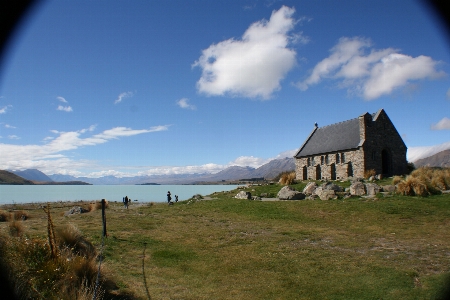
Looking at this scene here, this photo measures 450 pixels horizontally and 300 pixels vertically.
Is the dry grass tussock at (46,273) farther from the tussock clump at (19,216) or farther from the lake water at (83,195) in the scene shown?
the lake water at (83,195)

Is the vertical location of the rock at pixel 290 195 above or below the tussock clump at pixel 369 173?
below

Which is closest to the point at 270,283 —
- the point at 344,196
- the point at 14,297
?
the point at 14,297

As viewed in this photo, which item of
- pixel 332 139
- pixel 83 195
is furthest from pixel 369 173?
pixel 83 195

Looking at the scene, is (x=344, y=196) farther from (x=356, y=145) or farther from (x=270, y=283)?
(x=270, y=283)

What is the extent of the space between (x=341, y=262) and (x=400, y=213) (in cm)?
951

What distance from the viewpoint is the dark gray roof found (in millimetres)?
35750

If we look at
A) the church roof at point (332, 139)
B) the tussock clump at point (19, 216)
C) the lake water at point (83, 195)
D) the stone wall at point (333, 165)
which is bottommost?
the lake water at point (83, 195)

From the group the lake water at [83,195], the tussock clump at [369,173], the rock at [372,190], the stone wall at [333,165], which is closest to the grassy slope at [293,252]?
the rock at [372,190]

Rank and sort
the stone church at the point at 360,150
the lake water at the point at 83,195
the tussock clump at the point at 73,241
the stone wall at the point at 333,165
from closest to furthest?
the tussock clump at the point at 73,241
the stone church at the point at 360,150
the stone wall at the point at 333,165
the lake water at the point at 83,195

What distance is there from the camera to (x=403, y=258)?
9.98 metres

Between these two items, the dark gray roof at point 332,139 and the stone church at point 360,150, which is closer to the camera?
the stone church at point 360,150

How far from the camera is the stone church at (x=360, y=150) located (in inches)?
1315

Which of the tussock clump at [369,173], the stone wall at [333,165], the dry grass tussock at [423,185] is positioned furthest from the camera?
the stone wall at [333,165]

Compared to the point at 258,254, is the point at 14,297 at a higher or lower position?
higher
